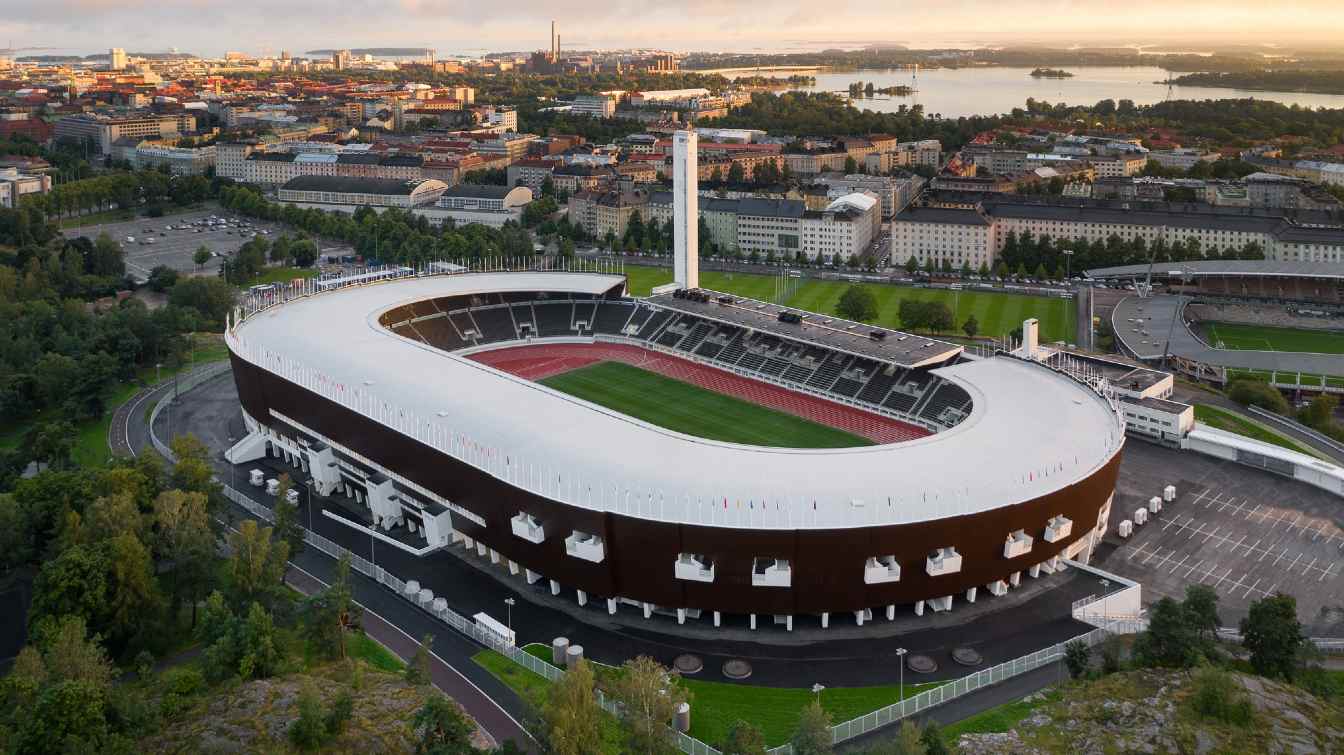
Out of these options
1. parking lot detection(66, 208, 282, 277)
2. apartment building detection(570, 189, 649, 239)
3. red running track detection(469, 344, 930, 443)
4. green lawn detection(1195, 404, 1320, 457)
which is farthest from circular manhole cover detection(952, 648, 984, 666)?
parking lot detection(66, 208, 282, 277)

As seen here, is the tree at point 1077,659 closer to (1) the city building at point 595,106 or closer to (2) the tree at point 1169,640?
(2) the tree at point 1169,640

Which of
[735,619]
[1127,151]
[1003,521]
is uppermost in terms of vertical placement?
[1127,151]

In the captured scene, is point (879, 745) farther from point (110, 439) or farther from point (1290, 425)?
point (110, 439)

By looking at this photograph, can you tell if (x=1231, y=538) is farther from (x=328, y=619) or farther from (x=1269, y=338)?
(x=1269, y=338)

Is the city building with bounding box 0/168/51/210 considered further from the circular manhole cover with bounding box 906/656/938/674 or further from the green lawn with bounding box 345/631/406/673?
the circular manhole cover with bounding box 906/656/938/674

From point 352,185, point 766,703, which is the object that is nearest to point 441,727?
point 766,703

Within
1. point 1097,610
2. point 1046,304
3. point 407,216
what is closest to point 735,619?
point 1097,610

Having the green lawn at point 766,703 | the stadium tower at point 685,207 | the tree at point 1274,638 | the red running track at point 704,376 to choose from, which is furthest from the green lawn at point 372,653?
the stadium tower at point 685,207
